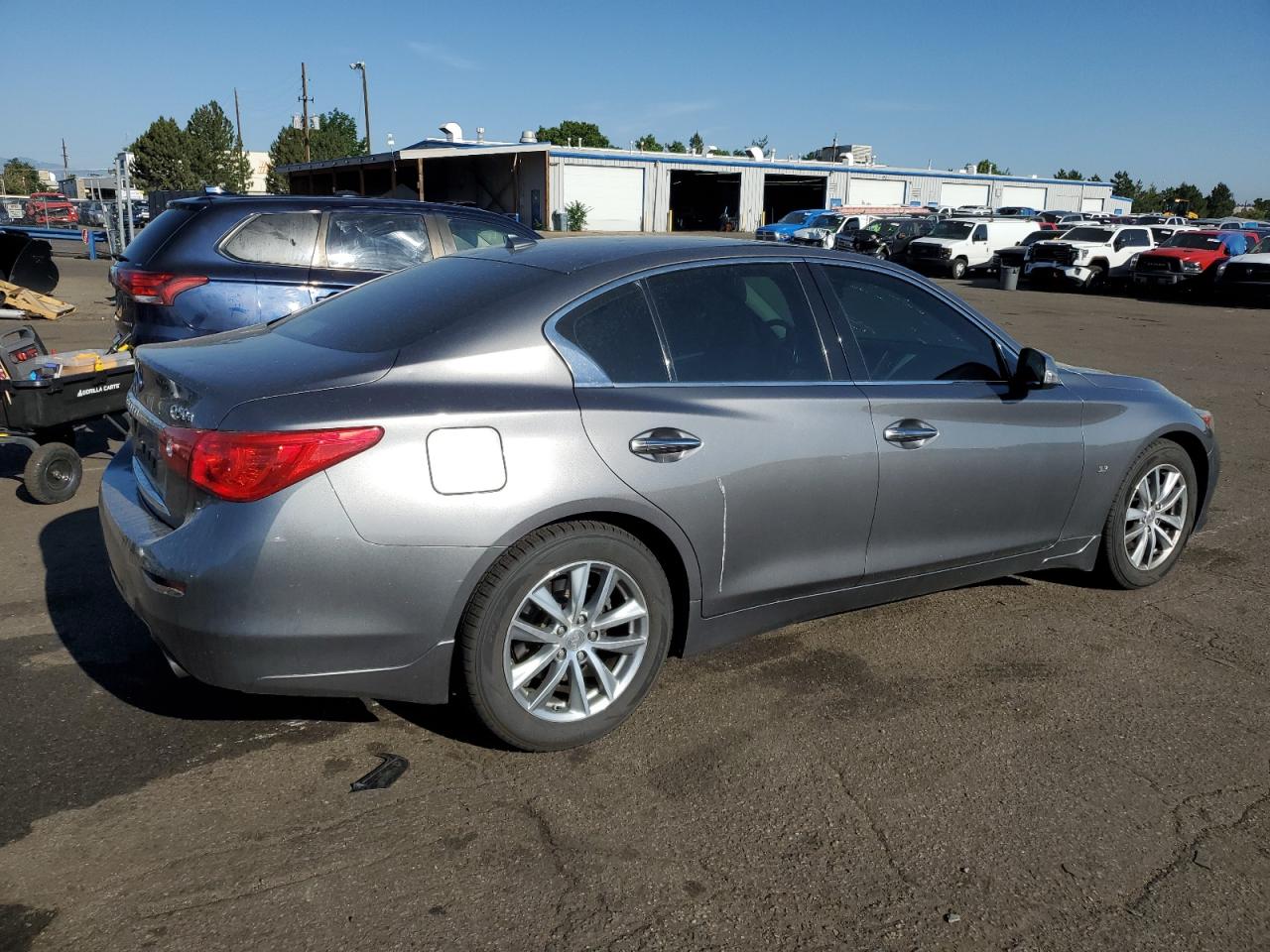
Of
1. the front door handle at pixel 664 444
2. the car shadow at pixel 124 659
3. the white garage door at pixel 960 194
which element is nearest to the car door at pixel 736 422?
the front door handle at pixel 664 444

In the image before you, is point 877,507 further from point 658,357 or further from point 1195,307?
point 1195,307

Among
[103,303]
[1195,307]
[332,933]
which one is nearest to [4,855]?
[332,933]

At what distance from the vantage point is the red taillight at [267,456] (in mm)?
2779

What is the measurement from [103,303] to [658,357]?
1604 centimetres

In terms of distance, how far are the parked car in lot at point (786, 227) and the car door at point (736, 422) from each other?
101ft

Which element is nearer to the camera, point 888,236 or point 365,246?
point 365,246

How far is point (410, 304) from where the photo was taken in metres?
3.50

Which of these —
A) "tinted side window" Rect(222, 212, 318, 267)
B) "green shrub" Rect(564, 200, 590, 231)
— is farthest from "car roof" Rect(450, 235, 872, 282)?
"green shrub" Rect(564, 200, 590, 231)

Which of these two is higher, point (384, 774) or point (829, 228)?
point (829, 228)

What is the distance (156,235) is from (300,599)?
491cm

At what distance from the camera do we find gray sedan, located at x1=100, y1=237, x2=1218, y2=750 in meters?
2.82

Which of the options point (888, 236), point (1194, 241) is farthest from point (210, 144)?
point (1194, 241)

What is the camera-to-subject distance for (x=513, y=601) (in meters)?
3.04

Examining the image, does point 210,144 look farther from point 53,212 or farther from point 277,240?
point 277,240
